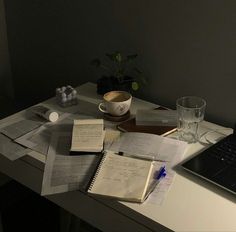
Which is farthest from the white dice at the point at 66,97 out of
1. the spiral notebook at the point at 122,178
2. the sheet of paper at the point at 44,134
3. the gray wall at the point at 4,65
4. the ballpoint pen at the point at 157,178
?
the gray wall at the point at 4,65

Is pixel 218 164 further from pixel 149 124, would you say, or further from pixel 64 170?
pixel 64 170

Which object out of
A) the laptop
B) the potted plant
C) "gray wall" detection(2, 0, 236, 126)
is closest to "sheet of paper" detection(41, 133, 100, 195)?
the laptop

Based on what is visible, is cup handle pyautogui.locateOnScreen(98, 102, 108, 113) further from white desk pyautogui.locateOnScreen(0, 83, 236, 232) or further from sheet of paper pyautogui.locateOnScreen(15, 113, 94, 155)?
white desk pyautogui.locateOnScreen(0, 83, 236, 232)

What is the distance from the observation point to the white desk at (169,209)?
0.99 metres

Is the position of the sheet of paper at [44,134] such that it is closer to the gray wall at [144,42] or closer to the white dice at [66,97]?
the white dice at [66,97]

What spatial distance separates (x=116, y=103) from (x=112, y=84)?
0.19 metres

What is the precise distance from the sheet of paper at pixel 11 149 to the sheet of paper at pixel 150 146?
0.27m

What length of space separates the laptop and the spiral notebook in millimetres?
130

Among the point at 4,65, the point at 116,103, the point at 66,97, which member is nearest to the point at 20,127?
the point at 66,97

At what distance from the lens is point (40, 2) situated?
6.12 feet

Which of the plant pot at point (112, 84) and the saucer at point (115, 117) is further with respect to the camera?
the plant pot at point (112, 84)

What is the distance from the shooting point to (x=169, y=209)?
1024 mm

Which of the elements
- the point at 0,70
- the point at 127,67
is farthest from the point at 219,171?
the point at 0,70

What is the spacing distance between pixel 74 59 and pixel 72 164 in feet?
2.52
